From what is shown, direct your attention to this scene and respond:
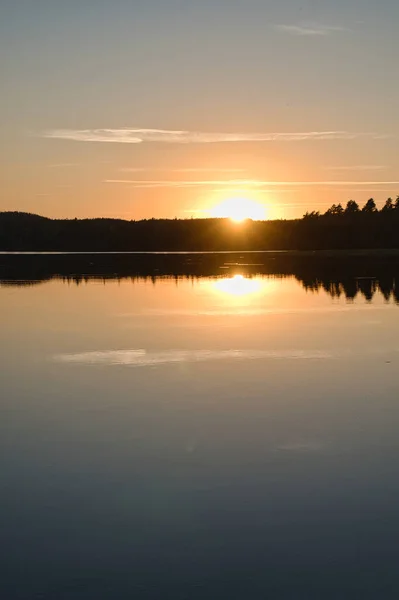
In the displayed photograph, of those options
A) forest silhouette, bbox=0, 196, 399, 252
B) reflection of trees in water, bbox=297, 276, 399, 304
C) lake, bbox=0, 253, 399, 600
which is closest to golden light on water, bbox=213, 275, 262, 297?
reflection of trees in water, bbox=297, 276, 399, 304

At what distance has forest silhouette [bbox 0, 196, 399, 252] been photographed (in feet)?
392

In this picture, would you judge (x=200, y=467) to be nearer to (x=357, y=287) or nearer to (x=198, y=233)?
(x=357, y=287)

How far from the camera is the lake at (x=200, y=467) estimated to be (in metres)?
6.46

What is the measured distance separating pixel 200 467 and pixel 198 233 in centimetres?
14550

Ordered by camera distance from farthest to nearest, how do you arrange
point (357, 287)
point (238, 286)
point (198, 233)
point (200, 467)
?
point (198, 233)
point (238, 286)
point (357, 287)
point (200, 467)

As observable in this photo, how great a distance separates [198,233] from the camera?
504 feet

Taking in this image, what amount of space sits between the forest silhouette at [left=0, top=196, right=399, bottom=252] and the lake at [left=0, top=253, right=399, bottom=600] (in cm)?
Answer: 10140

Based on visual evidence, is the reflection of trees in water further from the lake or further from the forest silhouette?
the forest silhouette

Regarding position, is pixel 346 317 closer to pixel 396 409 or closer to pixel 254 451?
pixel 396 409

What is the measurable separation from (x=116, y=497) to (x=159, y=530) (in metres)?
0.96

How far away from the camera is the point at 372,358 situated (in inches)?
638

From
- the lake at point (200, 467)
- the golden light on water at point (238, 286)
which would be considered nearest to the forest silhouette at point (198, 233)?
the golden light on water at point (238, 286)

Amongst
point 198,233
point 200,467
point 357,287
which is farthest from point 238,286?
point 198,233

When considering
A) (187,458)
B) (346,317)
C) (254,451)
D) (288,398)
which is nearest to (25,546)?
(187,458)
